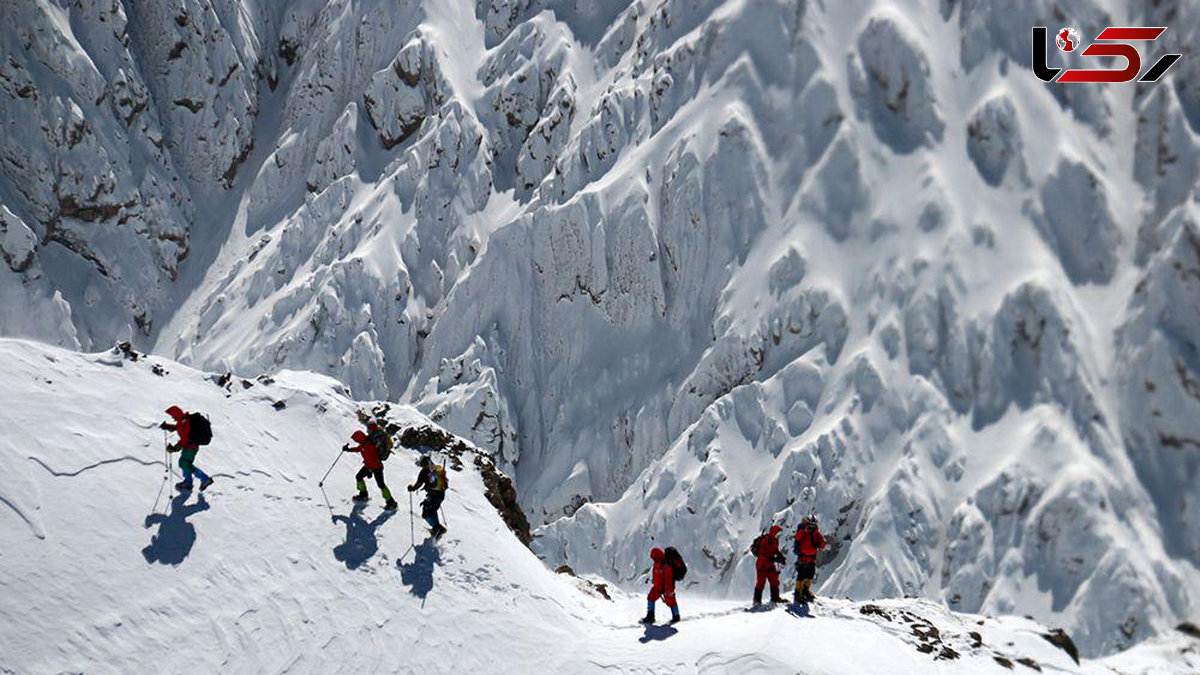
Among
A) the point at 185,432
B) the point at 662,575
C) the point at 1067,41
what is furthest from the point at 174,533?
the point at 1067,41

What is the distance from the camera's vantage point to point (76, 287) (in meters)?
78.2

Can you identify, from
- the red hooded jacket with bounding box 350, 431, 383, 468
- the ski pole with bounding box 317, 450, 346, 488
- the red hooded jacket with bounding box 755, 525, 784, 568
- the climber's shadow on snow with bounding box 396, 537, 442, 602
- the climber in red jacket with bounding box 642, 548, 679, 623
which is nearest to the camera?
the climber's shadow on snow with bounding box 396, 537, 442, 602

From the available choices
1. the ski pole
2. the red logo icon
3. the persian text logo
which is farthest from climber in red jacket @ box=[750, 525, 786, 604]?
the red logo icon

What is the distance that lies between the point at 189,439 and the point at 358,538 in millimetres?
3723

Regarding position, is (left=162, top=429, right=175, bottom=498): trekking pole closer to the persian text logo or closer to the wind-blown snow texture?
the wind-blown snow texture

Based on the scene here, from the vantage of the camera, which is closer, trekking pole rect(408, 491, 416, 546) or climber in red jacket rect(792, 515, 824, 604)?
climber in red jacket rect(792, 515, 824, 604)

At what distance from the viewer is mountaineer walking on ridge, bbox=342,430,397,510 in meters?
24.4

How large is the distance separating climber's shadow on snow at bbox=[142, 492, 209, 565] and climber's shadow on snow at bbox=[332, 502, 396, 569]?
2.66 metres

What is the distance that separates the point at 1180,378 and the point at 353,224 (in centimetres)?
4698

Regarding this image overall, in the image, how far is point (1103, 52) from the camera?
6481cm

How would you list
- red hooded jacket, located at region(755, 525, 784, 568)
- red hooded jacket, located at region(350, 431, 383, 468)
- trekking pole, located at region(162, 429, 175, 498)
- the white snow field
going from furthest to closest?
red hooded jacket, located at region(350, 431, 383, 468) < red hooded jacket, located at region(755, 525, 784, 568) < trekking pole, located at region(162, 429, 175, 498) < the white snow field

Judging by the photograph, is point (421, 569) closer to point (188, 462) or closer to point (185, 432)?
point (188, 462)

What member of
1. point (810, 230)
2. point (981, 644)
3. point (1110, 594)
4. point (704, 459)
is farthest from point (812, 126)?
point (981, 644)

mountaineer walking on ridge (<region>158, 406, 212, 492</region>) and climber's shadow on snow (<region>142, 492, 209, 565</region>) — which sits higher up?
mountaineer walking on ridge (<region>158, 406, 212, 492</region>)
